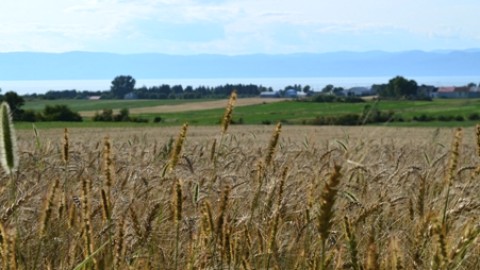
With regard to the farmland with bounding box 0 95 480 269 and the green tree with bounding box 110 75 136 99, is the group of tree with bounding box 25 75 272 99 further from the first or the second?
the farmland with bounding box 0 95 480 269

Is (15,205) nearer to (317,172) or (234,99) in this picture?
(234,99)

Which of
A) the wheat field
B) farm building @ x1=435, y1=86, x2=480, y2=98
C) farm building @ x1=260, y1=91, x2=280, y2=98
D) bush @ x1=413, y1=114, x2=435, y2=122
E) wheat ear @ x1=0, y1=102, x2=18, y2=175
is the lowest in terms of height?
farm building @ x1=435, y1=86, x2=480, y2=98

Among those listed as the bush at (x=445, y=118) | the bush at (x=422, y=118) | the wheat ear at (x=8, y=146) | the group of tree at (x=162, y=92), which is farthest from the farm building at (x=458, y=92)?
the wheat ear at (x=8, y=146)

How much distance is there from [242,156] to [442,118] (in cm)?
6174

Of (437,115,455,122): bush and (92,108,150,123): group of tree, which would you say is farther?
(92,108,150,123): group of tree

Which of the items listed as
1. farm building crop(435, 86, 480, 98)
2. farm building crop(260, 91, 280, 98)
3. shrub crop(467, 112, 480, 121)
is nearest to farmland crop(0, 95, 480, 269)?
shrub crop(467, 112, 480, 121)

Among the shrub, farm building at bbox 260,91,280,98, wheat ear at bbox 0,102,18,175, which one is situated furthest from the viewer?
farm building at bbox 260,91,280,98

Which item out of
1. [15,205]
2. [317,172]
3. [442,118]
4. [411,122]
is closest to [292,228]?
[317,172]

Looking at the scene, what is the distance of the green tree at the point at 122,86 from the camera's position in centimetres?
14975

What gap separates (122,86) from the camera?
153500 mm

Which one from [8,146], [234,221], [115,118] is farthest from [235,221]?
[115,118]

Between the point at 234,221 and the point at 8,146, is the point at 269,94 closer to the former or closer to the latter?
the point at 234,221

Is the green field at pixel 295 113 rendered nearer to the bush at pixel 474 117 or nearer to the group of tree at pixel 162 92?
the bush at pixel 474 117

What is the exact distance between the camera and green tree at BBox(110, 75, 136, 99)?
149750mm
